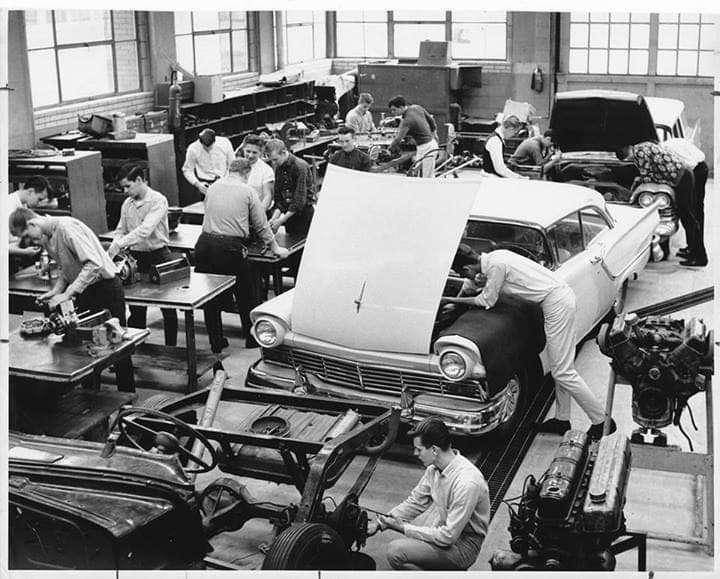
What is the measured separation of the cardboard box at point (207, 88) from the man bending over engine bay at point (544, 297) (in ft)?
30.5

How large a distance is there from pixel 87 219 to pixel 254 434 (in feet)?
22.1

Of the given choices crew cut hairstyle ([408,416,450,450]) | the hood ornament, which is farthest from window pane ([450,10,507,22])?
crew cut hairstyle ([408,416,450,450])

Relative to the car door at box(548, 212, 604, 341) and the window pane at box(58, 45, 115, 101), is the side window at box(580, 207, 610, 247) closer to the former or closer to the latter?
the car door at box(548, 212, 604, 341)

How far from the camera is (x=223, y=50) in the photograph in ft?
57.2

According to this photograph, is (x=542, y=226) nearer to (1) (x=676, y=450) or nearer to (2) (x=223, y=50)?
(1) (x=676, y=450)

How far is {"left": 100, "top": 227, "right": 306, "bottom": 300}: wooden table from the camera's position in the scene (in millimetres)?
8648

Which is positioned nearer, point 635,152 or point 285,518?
point 285,518

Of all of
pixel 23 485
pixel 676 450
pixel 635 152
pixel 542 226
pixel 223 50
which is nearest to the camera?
pixel 23 485

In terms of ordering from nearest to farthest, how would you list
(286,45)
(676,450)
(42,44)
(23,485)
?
(23,485), (676,450), (42,44), (286,45)

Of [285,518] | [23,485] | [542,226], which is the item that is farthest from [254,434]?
[542,226]

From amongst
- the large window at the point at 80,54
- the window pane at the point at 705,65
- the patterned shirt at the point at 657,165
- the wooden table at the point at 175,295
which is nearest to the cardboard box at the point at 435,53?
the window pane at the point at 705,65

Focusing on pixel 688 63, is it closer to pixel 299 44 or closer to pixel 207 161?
pixel 299 44

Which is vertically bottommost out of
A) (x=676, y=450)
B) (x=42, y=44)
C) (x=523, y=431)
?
(x=523, y=431)

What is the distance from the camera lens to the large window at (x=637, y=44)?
16.9 m
